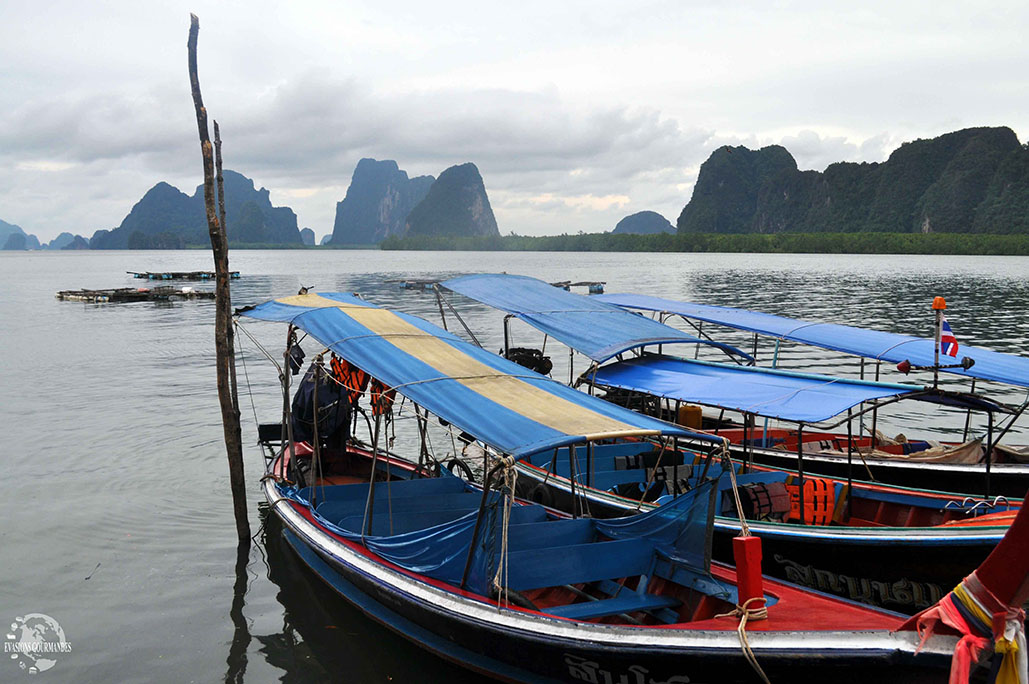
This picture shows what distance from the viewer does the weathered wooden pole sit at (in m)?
7.59

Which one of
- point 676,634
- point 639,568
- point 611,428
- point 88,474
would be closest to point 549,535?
point 639,568

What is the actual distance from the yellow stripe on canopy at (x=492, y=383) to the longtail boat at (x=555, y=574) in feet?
0.09

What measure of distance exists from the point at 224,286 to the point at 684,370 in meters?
5.42

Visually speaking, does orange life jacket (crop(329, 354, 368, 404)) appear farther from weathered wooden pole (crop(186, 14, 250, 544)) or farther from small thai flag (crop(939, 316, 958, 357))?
small thai flag (crop(939, 316, 958, 357))

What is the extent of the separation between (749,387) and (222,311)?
218 inches

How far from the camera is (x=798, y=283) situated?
50656mm

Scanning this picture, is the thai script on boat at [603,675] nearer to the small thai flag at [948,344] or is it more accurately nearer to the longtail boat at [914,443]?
the longtail boat at [914,443]

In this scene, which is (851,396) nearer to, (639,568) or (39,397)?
(639,568)

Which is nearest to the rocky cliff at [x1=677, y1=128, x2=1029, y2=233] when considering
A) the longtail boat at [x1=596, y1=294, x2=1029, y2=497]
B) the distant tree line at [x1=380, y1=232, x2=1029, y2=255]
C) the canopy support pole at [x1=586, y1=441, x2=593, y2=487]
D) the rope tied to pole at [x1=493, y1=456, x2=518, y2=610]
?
the distant tree line at [x1=380, y1=232, x2=1029, y2=255]

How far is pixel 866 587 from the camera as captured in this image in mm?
6680

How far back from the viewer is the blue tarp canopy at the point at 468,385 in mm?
5191

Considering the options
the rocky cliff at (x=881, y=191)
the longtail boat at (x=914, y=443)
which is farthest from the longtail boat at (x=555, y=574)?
the rocky cliff at (x=881, y=191)

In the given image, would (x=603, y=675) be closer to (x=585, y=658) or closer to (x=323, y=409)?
(x=585, y=658)

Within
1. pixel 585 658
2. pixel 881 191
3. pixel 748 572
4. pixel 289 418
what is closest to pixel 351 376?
pixel 289 418
